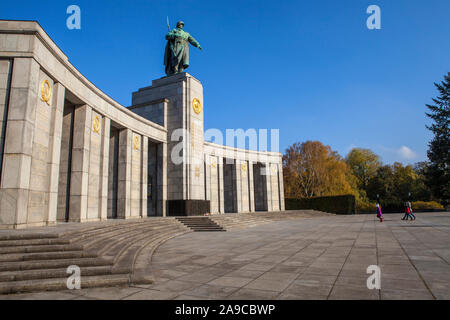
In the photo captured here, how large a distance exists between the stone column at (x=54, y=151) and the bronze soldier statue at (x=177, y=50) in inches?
604

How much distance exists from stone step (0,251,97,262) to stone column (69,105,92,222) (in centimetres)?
883

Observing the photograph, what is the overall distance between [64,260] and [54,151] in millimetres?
8172

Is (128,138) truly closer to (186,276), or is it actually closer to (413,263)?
(186,276)

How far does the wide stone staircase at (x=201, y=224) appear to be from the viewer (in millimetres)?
18391

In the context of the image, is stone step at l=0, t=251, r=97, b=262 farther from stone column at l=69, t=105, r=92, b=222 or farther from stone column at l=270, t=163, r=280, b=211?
stone column at l=270, t=163, r=280, b=211

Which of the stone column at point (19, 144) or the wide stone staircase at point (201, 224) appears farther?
the wide stone staircase at point (201, 224)

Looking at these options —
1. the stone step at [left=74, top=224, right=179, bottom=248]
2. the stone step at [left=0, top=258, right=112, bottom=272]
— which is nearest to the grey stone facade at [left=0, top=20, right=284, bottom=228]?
the stone step at [left=74, top=224, right=179, bottom=248]

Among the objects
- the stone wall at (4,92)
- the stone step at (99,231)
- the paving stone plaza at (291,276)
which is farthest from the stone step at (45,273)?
the stone wall at (4,92)

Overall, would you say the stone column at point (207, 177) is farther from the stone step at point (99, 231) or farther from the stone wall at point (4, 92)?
the stone wall at point (4, 92)

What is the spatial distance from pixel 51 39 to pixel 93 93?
13.7 feet

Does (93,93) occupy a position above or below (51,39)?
below

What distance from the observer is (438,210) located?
43562mm
